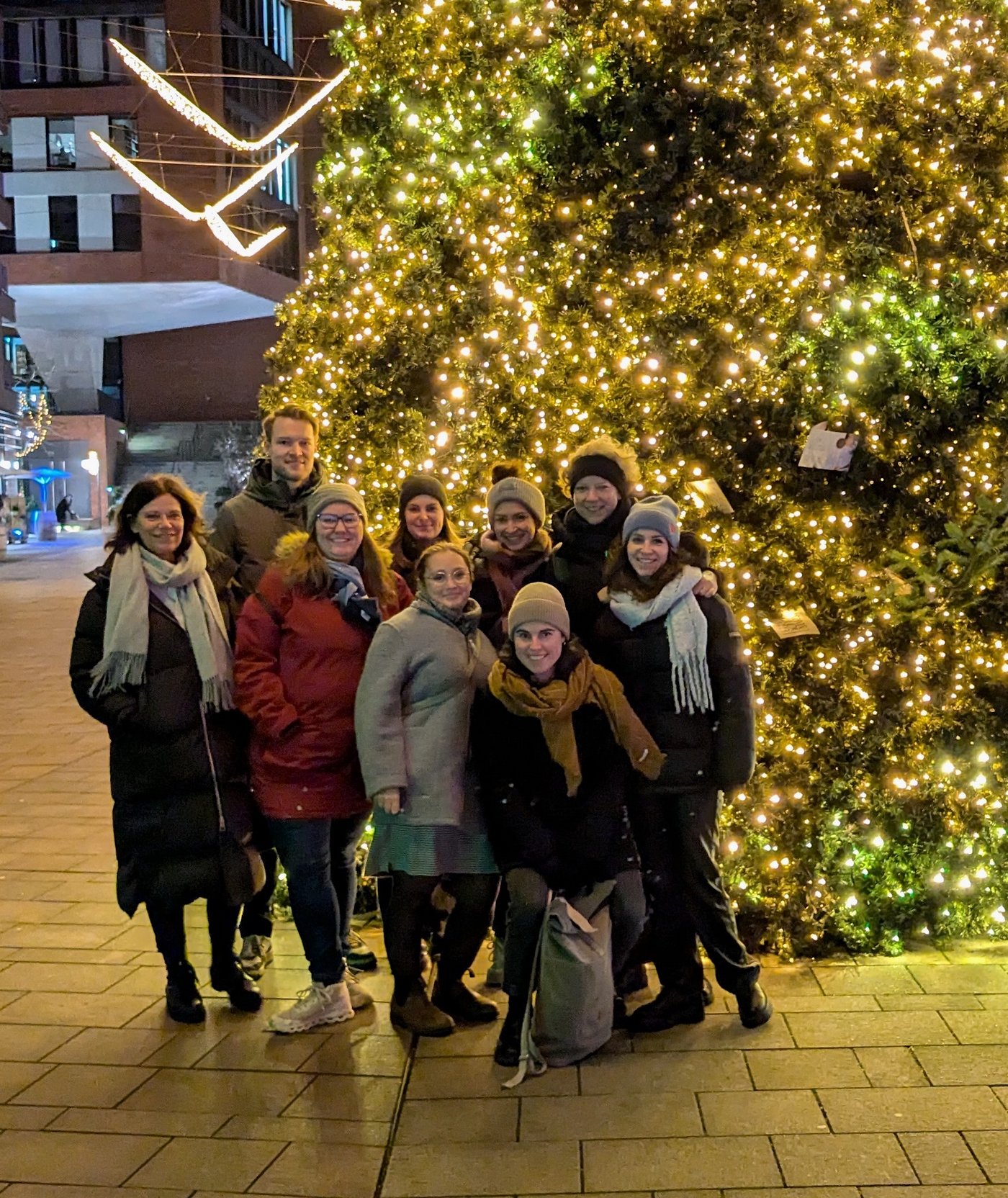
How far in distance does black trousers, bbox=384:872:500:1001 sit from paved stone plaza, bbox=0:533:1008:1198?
0.23 m

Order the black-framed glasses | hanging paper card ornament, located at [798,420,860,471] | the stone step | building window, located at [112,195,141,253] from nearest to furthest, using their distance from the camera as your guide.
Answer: the black-framed glasses < hanging paper card ornament, located at [798,420,860,471] < building window, located at [112,195,141,253] < the stone step

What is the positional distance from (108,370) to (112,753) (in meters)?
48.5

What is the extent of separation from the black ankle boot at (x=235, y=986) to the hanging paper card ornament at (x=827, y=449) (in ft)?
10.4

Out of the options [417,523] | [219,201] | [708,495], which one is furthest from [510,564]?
[219,201]

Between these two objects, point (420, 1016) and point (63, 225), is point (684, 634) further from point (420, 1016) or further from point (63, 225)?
point (63, 225)

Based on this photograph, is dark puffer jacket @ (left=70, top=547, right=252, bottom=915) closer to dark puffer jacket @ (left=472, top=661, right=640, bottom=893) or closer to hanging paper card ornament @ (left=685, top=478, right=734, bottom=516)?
dark puffer jacket @ (left=472, top=661, right=640, bottom=893)

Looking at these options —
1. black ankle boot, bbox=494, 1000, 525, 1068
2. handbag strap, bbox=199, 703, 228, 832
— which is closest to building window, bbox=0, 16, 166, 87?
handbag strap, bbox=199, 703, 228, 832

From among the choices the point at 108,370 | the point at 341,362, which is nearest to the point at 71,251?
the point at 108,370

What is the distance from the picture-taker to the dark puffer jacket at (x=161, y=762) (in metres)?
4.23

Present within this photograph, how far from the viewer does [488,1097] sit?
3.78 meters

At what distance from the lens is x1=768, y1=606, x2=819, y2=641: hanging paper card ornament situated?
5.07 m

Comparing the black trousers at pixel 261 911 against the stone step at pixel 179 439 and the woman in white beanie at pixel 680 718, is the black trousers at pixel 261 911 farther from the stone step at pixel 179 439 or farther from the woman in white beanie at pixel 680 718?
the stone step at pixel 179 439

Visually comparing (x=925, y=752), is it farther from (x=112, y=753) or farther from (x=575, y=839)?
(x=112, y=753)

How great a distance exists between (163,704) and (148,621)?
0.29m
